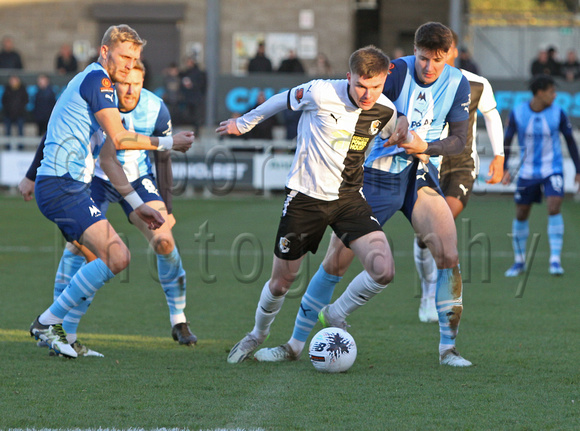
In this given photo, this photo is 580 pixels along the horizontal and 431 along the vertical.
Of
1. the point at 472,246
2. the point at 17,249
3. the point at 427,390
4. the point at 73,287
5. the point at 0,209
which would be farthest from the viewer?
the point at 0,209

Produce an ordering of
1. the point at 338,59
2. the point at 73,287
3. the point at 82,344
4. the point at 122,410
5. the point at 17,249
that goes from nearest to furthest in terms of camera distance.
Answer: the point at 122,410
the point at 73,287
the point at 82,344
the point at 17,249
the point at 338,59

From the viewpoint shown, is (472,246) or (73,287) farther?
(472,246)

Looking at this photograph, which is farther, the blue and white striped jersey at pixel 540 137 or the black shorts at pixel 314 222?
the blue and white striped jersey at pixel 540 137

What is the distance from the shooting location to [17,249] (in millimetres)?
11492

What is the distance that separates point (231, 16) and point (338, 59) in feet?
11.3

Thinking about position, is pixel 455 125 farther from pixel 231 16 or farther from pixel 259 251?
pixel 231 16

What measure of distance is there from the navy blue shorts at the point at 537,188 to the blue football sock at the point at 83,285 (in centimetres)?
578

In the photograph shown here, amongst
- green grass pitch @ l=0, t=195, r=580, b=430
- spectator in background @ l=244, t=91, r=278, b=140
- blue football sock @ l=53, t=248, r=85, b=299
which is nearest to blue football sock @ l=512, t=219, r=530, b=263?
green grass pitch @ l=0, t=195, r=580, b=430

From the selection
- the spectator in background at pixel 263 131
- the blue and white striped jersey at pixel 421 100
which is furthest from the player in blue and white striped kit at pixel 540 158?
the spectator in background at pixel 263 131

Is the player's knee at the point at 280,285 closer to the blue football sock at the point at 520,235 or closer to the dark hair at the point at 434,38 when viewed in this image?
the dark hair at the point at 434,38

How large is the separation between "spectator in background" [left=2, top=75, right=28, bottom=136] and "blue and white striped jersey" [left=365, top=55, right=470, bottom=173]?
16458mm

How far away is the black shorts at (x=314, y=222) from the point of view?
207 inches

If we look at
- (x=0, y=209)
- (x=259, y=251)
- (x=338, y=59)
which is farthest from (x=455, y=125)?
(x=338, y=59)

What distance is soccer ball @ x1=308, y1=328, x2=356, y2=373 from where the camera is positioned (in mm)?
5160
